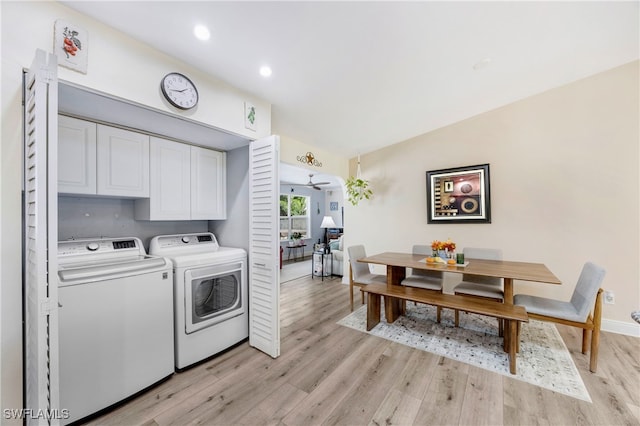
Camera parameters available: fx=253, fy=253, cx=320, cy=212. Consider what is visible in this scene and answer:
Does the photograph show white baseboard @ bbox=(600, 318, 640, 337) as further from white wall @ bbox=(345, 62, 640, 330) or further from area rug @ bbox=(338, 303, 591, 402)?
area rug @ bbox=(338, 303, 591, 402)

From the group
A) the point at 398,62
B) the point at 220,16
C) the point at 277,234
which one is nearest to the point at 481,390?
the point at 277,234

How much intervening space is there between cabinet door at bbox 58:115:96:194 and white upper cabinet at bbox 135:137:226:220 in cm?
42

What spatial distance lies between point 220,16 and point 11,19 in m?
1.05

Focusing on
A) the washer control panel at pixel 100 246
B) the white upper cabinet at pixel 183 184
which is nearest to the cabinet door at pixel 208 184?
the white upper cabinet at pixel 183 184

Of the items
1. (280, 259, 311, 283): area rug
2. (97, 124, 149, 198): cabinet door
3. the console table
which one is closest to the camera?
(97, 124, 149, 198): cabinet door

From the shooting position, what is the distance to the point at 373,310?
2.99m

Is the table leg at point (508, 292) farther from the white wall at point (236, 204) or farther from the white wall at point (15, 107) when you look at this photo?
the white wall at point (15, 107)

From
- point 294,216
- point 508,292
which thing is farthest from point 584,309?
point 294,216

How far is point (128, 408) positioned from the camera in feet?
5.73

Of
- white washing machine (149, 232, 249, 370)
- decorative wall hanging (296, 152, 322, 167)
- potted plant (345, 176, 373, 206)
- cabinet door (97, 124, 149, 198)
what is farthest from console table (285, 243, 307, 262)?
cabinet door (97, 124, 149, 198)

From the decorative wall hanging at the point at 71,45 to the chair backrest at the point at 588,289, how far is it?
393 centimetres

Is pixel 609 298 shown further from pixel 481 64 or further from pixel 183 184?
pixel 183 184

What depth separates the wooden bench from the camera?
211cm

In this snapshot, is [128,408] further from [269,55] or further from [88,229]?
[269,55]
